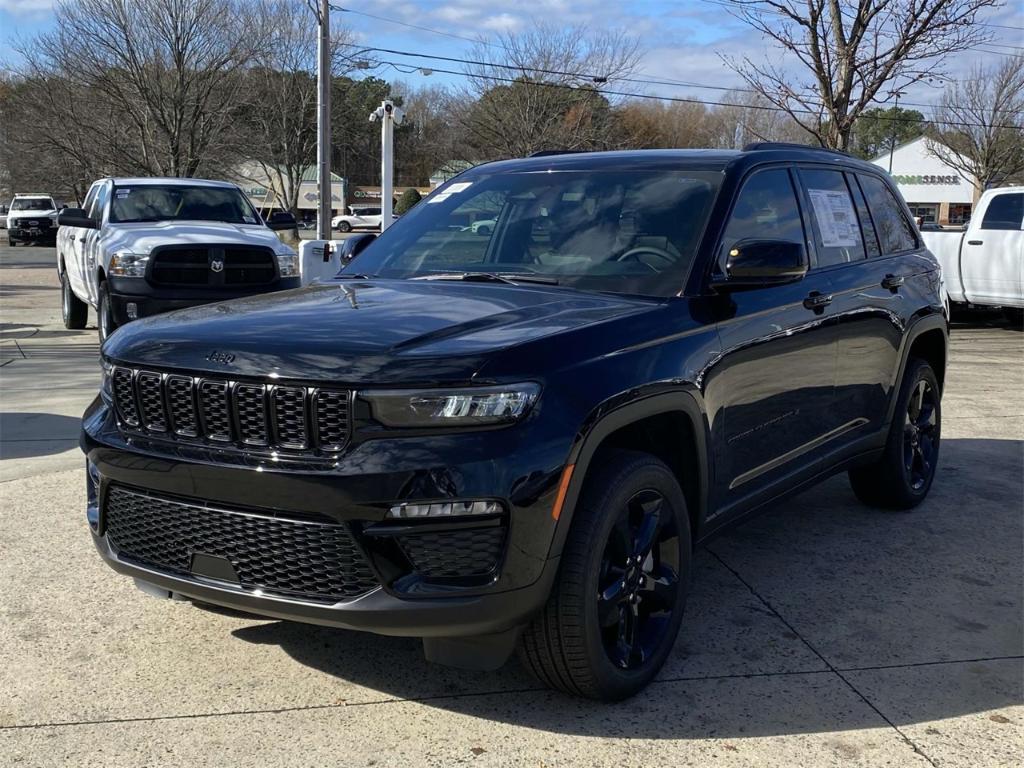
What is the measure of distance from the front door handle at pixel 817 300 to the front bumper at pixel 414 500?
191cm

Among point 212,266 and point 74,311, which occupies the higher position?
point 212,266

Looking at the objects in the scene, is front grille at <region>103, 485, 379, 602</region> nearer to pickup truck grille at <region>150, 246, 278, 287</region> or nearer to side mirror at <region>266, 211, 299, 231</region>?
pickup truck grille at <region>150, 246, 278, 287</region>

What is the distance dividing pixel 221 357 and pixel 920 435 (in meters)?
4.16

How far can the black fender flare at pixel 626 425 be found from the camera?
297 cm

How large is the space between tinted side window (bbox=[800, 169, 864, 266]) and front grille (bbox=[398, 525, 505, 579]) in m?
2.49

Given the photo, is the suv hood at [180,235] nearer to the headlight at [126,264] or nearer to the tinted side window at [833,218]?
the headlight at [126,264]

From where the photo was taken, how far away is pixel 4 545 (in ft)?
15.8

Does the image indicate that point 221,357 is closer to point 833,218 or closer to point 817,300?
point 817,300

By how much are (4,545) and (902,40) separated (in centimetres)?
1505

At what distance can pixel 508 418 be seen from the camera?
288 cm

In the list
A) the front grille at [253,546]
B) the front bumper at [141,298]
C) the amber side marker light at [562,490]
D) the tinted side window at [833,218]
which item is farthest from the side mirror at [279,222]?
the amber side marker light at [562,490]

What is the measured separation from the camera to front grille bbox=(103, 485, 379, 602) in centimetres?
291

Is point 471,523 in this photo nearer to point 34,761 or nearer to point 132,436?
point 132,436

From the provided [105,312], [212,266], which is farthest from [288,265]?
[105,312]
